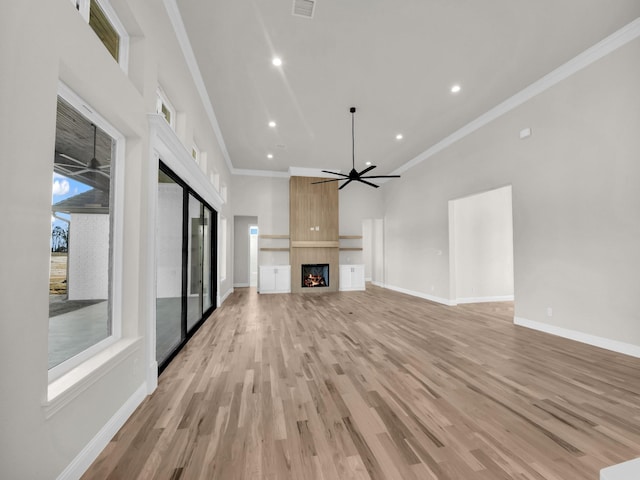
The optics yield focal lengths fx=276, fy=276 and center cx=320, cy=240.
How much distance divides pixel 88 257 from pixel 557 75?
5599 mm

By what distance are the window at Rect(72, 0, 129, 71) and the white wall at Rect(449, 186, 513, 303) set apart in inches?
231

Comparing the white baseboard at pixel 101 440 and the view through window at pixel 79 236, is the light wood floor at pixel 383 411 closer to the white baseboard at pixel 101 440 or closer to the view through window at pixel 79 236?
the white baseboard at pixel 101 440

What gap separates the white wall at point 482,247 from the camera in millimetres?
6187

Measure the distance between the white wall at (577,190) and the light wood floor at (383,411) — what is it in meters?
0.59

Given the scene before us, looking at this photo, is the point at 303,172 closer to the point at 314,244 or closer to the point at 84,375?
the point at 314,244

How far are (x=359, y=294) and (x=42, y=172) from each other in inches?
273

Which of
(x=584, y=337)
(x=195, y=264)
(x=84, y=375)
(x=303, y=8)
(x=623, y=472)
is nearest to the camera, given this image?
(x=623, y=472)

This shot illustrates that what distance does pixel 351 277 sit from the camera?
27.1ft

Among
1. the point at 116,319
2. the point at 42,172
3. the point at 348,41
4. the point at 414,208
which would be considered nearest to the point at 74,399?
the point at 116,319

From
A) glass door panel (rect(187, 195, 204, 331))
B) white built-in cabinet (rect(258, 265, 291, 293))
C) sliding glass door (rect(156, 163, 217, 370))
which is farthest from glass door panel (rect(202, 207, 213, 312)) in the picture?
white built-in cabinet (rect(258, 265, 291, 293))

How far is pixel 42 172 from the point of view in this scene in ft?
3.89

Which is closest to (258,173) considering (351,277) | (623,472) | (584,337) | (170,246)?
(351,277)

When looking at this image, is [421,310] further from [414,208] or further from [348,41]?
[348,41]

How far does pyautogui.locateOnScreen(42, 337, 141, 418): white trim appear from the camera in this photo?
4.10 feet
